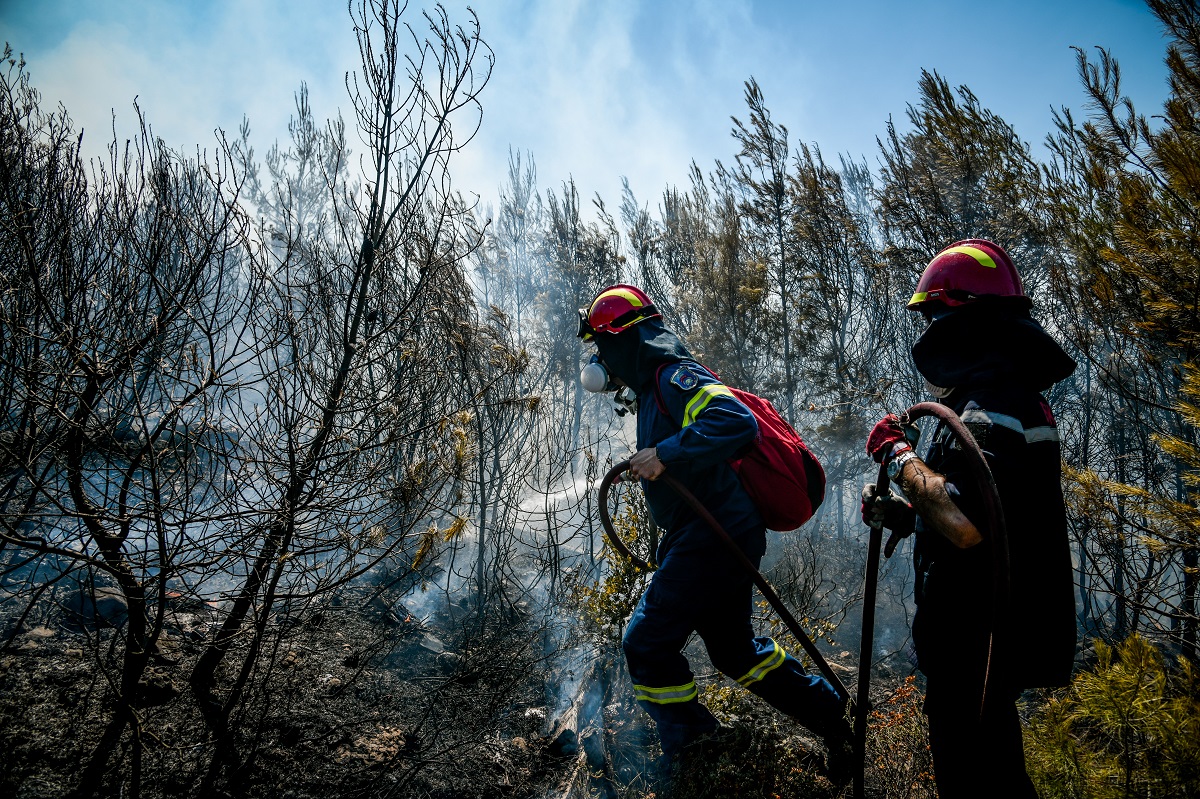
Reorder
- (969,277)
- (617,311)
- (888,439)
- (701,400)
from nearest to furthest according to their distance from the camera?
(969,277)
(888,439)
(701,400)
(617,311)

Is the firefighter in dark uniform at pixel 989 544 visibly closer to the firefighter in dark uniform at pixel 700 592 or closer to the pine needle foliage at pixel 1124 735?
the pine needle foliage at pixel 1124 735

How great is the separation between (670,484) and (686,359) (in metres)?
0.65

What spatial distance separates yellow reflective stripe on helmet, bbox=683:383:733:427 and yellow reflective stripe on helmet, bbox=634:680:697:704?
115cm

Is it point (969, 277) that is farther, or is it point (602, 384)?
point (602, 384)

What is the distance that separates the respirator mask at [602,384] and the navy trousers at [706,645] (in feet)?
2.84

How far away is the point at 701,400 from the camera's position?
259 centimetres

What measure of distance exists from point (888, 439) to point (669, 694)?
1411 millimetres

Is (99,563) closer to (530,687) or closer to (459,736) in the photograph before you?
(459,736)

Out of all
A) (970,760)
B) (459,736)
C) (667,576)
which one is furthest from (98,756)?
(970,760)

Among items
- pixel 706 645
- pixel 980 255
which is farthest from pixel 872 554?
pixel 980 255

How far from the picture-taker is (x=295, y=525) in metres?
2.68

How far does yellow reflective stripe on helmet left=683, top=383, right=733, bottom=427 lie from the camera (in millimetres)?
2570

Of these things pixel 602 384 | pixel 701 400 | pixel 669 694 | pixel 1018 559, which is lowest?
pixel 669 694

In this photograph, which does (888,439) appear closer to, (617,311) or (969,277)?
(969,277)
